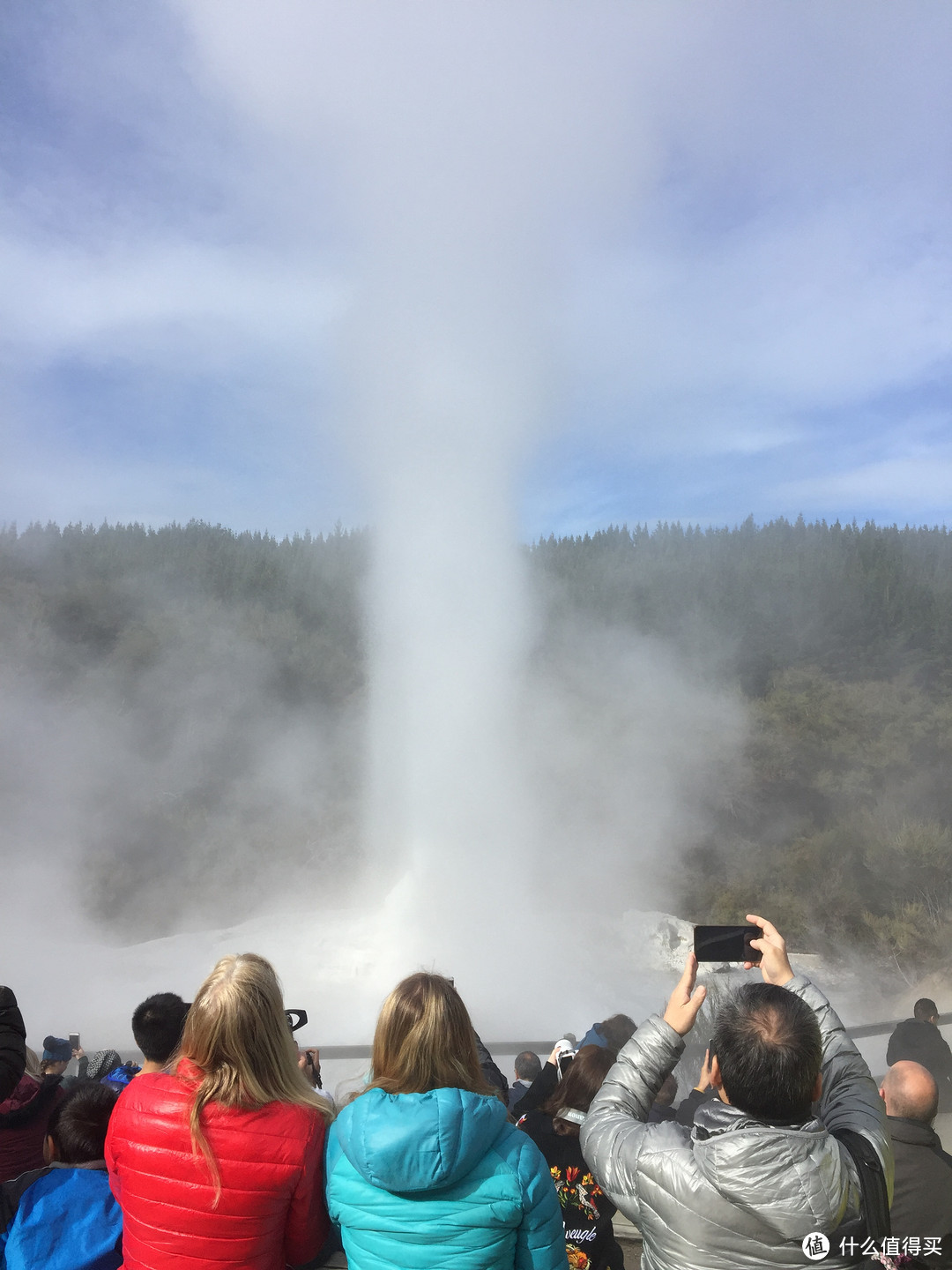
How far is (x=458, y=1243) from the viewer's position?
1438mm

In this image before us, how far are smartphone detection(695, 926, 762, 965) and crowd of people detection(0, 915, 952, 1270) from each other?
26mm

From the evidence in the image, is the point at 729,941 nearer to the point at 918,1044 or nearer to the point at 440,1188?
the point at 440,1188

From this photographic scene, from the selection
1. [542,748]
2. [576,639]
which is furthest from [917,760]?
[542,748]

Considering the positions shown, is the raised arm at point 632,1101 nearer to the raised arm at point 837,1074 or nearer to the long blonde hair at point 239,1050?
the raised arm at point 837,1074

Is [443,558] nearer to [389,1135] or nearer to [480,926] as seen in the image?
[480,926]

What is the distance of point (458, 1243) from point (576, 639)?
73.1ft

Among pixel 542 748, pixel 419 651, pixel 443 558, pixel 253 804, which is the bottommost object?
pixel 253 804

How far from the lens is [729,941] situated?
1.87 metres

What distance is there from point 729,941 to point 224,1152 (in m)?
1.06

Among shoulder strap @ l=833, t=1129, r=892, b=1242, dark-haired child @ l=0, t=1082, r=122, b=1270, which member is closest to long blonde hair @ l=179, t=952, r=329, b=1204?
dark-haired child @ l=0, t=1082, r=122, b=1270

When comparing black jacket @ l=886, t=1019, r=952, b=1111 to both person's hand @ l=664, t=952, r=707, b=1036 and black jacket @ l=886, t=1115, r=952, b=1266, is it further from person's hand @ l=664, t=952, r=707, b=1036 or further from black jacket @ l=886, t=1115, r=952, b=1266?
person's hand @ l=664, t=952, r=707, b=1036

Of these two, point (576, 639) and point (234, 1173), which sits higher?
point (576, 639)

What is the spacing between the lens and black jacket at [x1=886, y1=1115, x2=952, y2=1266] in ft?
6.30

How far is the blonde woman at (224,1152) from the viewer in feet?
5.01
